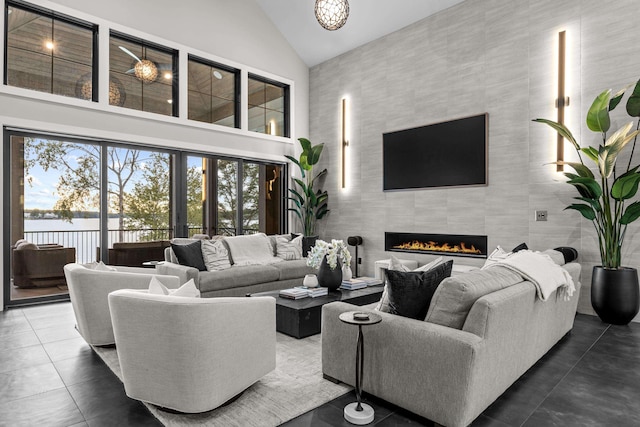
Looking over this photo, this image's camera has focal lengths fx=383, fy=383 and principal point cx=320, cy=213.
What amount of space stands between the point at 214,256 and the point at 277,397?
2762 mm

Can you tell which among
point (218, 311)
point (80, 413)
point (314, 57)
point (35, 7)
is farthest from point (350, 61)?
point (80, 413)

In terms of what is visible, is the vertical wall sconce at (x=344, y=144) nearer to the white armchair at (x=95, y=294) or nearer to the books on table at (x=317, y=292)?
the books on table at (x=317, y=292)

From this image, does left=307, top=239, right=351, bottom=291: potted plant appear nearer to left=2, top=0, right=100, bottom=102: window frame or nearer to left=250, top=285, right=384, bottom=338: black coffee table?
left=250, top=285, right=384, bottom=338: black coffee table

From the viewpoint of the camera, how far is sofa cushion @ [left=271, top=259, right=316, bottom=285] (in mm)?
5204

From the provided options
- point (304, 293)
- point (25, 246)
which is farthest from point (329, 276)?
point (25, 246)

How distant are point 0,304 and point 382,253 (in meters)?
5.27

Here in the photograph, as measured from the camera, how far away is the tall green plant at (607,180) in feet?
12.4

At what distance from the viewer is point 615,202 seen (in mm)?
4215

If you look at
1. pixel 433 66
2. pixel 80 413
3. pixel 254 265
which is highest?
pixel 433 66

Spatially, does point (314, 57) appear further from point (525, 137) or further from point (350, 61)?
point (525, 137)

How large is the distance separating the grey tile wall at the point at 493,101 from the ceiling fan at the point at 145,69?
3238 mm

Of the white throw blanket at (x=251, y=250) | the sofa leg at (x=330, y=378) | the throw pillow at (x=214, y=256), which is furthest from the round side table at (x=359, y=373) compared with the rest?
the white throw blanket at (x=251, y=250)

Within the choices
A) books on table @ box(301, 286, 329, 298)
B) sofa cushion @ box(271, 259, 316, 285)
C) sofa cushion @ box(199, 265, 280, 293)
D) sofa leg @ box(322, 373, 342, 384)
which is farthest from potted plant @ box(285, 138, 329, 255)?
sofa leg @ box(322, 373, 342, 384)

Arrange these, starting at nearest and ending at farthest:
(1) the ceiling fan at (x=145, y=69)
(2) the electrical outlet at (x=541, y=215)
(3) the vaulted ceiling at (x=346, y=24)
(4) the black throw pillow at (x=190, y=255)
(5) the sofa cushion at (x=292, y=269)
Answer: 1. (4) the black throw pillow at (x=190, y=255)
2. (2) the electrical outlet at (x=541, y=215)
3. (5) the sofa cushion at (x=292, y=269)
4. (1) the ceiling fan at (x=145, y=69)
5. (3) the vaulted ceiling at (x=346, y=24)
